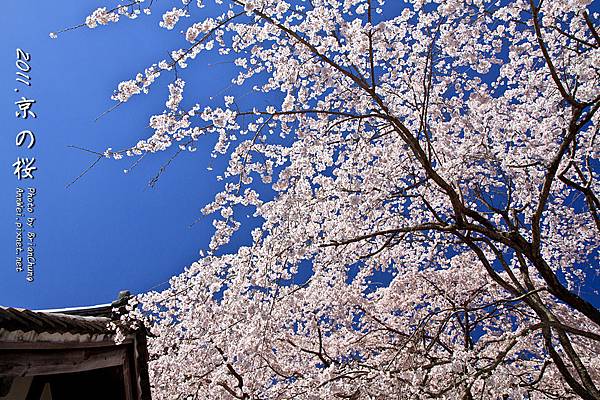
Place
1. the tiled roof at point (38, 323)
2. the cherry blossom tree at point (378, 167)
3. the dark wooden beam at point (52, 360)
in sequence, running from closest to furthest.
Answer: the tiled roof at point (38, 323) → the dark wooden beam at point (52, 360) → the cherry blossom tree at point (378, 167)

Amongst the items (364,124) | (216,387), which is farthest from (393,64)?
(216,387)

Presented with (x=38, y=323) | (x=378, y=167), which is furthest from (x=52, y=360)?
(x=378, y=167)

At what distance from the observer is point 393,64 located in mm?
6008

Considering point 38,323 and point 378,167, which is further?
point 378,167

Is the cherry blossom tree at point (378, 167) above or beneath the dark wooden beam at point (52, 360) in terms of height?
above

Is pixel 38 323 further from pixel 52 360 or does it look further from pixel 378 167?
pixel 378 167

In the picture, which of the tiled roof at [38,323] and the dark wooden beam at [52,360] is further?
the dark wooden beam at [52,360]

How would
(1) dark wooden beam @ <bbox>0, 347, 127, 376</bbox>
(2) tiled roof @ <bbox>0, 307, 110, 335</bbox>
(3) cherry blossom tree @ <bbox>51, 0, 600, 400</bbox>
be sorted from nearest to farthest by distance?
(2) tiled roof @ <bbox>0, 307, 110, 335</bbox> < (1) dark wooden beam @ <bbox>0, 347, 127, 376</bbox> < (3) cherry blossom tree @ <bbox>51, 0, 600, 400</bbox>

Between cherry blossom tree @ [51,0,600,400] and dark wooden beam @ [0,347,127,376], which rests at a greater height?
cherry blossom tree @ [51,0,600,400]

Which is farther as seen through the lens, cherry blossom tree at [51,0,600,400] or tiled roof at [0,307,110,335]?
cherry blossom tree at [51,0,600,400]

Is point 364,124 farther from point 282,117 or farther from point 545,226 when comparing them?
point 545,226

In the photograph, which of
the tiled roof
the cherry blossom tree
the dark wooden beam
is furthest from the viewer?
the cherry blossom tree

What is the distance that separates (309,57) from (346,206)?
1713mm

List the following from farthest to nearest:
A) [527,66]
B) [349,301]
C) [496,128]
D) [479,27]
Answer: [349,301] < [527,66] < [496,128] < [479,27]
